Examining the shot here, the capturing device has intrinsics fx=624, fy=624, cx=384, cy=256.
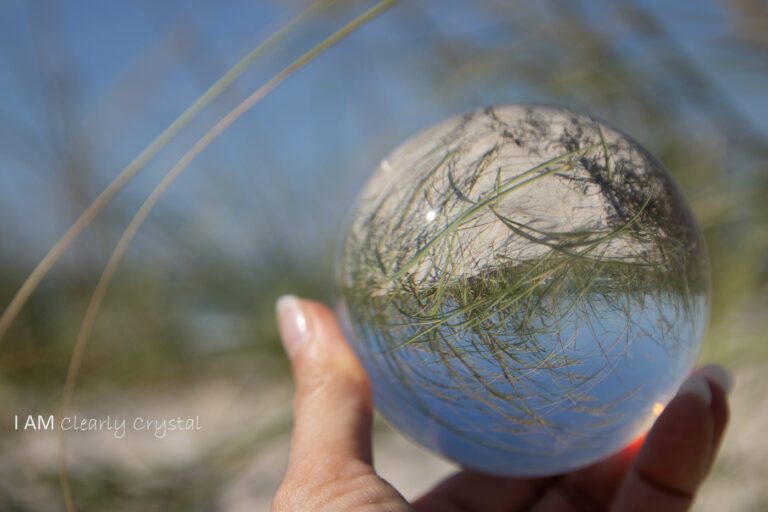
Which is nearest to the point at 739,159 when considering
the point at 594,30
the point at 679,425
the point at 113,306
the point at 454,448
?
the point at 594,30

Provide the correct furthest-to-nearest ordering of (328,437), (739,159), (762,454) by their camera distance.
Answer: (739,159) < (762,454) < (328,437)

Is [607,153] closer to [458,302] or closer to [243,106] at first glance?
[458,302]

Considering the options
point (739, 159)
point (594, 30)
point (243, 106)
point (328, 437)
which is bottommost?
point (328, 437)

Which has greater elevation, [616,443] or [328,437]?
[328,437]

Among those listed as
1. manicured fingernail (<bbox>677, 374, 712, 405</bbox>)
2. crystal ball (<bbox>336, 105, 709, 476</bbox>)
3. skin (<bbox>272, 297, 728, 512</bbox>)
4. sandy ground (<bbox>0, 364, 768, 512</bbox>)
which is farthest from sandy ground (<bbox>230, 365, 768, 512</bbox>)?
crystal ball (<bbox>336, 105, 709, 476</bbox>)

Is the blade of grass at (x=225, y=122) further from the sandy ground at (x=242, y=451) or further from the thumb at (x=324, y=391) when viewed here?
the sandy ground at (x=242, y=451)

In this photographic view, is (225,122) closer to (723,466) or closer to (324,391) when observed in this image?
(324,391)

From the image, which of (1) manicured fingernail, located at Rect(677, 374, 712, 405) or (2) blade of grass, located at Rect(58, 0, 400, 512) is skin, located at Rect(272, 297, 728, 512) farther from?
(2) blade of grass, located at Rect(58, 0, 400, 512)

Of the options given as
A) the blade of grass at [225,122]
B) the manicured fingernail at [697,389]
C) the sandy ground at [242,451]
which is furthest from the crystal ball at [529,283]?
the sandy ground at [242,451]
